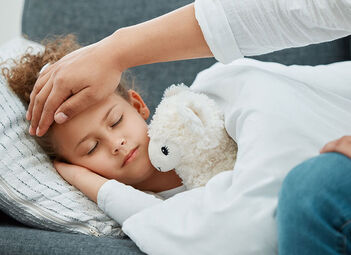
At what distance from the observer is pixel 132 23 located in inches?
63.2

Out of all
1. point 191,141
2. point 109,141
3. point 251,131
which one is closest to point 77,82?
point 109,141

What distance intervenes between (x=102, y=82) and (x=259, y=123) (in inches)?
13.5

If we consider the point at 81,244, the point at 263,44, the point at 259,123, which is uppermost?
the point at 263,44

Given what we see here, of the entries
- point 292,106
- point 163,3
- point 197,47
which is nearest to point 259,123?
point 292,106

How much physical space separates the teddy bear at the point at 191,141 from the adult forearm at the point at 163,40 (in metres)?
0.12

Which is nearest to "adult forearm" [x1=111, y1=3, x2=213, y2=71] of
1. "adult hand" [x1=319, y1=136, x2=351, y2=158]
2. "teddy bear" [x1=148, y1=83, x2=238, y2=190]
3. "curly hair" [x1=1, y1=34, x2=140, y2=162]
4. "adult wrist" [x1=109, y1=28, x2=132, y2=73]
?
"adult wrist" [x1=109, y1=28, x2=132, y2=73]

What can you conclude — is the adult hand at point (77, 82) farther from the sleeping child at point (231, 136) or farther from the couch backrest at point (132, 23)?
the couch backrest at point (132, 23)

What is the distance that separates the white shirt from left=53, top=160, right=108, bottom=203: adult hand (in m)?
0.10

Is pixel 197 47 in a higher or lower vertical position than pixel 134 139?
higher

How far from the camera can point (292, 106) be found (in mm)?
869

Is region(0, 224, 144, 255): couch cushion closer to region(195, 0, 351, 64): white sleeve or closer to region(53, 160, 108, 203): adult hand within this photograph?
region(53, 160, 108, 203): adult hand

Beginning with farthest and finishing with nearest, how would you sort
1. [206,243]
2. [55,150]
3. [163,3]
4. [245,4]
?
[163,3] → [55,150] → [245,4] → [206,243]

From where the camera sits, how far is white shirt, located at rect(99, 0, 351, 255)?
Answer: 74 cm

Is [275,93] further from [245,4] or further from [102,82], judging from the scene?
[102,82]
